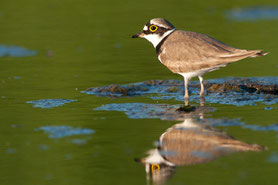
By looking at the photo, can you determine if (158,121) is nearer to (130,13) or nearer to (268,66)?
(268,66)

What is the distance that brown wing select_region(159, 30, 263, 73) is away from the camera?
8.24 m

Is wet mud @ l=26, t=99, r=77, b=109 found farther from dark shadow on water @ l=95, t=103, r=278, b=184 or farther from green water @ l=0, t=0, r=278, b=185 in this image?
dark shadow on water @ l=95, t=103, r=278, b=184

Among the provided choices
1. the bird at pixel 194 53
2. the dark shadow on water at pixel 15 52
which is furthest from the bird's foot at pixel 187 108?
the dark shadow on water at pixel 15 52

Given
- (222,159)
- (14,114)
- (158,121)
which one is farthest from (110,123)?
(222,159)

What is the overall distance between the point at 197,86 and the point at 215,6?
8354 mm

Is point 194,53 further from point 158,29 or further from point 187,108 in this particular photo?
point 158,29

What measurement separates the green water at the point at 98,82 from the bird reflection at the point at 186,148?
13cm

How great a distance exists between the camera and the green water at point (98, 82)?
5.57 m

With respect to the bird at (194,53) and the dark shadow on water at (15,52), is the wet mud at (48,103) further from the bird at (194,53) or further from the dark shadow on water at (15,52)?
the dark shadow on water at (15,52)

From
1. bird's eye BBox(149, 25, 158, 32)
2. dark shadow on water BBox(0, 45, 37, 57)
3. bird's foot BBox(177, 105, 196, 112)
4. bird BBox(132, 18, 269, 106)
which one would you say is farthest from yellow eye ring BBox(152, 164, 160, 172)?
dark shadow on water BBox(0, 45, 37, 57)

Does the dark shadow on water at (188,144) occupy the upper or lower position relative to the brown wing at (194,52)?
lower

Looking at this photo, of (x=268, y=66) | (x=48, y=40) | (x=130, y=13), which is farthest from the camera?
(x=130, y=13)

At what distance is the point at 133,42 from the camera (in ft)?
45.8

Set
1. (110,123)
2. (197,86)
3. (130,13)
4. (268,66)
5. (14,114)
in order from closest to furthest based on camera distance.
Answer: (110,123) → (14,114) → (197,86) → (268,66) → (130,13)
